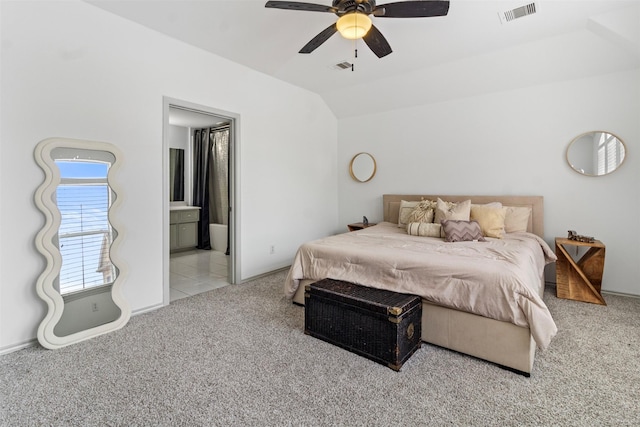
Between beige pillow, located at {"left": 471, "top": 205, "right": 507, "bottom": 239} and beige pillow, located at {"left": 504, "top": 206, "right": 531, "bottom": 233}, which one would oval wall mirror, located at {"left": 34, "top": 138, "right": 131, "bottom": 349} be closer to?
beige pillow, located at {"left": 471, "top": 205, "right": 507, "bottom": 239}

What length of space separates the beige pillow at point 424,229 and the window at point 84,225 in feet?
10.2

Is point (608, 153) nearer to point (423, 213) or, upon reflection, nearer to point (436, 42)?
point (423, 213)

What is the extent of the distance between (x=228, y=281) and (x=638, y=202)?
473 centimetres

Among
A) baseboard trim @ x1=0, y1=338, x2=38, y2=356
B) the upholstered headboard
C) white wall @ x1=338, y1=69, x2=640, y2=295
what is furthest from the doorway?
the upholstered headboard

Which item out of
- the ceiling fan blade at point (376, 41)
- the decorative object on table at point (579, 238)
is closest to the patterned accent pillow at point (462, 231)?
the decorative object on table at point (579, 238)

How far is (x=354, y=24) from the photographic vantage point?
91.1 inches

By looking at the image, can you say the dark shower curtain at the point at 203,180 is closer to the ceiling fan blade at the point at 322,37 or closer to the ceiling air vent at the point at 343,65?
the ceiling air vent at the point at 343,65

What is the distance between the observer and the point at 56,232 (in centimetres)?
250

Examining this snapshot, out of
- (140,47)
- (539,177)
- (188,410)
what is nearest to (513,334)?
(188,410)

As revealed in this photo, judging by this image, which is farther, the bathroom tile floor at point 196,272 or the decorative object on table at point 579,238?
the bathroom tile floor at point 196,272

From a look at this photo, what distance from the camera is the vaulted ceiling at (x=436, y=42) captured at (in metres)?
2.81

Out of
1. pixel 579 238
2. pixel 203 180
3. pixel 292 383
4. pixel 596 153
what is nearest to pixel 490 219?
pixel 579 238

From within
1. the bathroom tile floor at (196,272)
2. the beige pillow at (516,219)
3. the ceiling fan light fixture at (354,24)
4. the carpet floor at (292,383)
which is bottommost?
the bathroom tile floor at (196,272)

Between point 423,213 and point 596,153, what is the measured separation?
1969 millimetres
